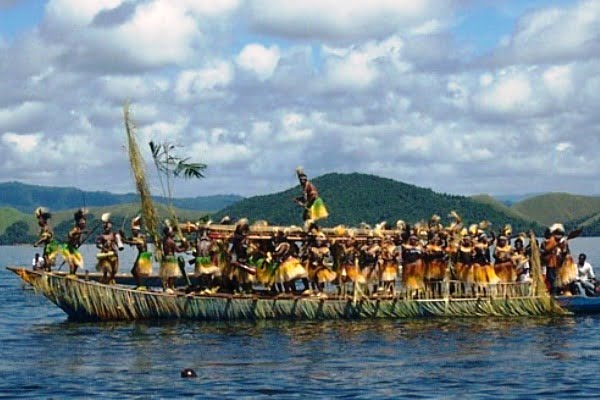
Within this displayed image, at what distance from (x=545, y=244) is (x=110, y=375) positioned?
17.4 metres

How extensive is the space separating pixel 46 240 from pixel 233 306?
21.6 feet

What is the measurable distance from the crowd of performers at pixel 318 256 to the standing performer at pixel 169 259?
0.10 ft

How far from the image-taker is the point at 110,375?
28344 mm

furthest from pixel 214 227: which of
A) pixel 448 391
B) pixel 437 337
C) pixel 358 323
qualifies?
pixel 448 391

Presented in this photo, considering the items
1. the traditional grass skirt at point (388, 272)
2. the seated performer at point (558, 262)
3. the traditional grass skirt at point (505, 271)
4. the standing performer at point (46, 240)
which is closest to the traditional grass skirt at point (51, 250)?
the standing performer at point (46, 240)

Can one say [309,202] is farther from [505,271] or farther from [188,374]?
[188,374]

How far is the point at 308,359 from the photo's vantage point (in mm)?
30422

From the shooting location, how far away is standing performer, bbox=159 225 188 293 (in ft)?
125

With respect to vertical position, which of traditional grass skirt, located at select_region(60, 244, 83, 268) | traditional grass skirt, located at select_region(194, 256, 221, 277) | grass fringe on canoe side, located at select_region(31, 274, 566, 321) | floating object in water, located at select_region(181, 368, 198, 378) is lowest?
floating object in water, located at select_region(181, 368, 198, 378)

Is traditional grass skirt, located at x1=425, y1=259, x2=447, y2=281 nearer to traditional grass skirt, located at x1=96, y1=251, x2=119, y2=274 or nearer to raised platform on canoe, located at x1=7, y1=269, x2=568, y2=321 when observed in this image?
raised platform on canoe, located at x1=7, y1=269, x2=568, y2=321

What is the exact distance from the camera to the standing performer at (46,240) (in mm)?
39094

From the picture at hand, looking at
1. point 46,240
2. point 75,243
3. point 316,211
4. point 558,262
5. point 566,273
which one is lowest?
point 566,273

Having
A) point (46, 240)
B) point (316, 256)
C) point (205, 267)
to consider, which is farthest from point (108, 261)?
point (316, 256)

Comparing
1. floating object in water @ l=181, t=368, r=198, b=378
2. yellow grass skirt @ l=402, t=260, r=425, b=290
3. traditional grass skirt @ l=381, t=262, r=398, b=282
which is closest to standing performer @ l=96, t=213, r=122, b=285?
traditional grass skirt @ l=381, t=262, r=398, b=282
